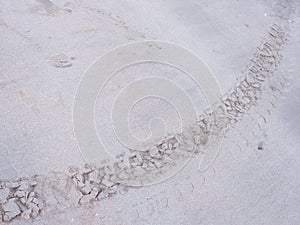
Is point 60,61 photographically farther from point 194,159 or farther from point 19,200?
point 194,159

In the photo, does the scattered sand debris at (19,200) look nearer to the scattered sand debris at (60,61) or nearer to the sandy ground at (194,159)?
the sandy ground at (194,159)

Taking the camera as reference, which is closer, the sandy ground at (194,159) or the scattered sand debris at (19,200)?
the scattered sand debris at (19,200)

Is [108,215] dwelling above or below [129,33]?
below

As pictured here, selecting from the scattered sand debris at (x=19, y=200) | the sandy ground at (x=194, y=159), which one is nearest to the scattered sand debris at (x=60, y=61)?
the sandy ground at (x=194, y=159)

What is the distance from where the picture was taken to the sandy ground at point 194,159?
3.30m

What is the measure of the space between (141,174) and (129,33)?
6.46 ft

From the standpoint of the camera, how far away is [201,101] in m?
4.20

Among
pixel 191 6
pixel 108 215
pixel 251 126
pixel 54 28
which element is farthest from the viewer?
pixel 191 6

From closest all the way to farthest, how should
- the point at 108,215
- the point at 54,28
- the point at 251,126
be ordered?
the point at 108,215 < the point at 251,126 < the point at 54,28

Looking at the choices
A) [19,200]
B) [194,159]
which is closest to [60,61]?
[19,200]

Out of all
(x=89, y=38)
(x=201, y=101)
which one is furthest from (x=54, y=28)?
(x=201, y=101)

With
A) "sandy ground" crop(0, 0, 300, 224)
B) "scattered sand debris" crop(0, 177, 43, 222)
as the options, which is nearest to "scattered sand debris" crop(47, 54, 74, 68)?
"sandy ground" crop(0, 0, 300, 224)

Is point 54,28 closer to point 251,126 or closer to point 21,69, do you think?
point 21,69

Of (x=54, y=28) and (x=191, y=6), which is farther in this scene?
(x=191, y=6)
